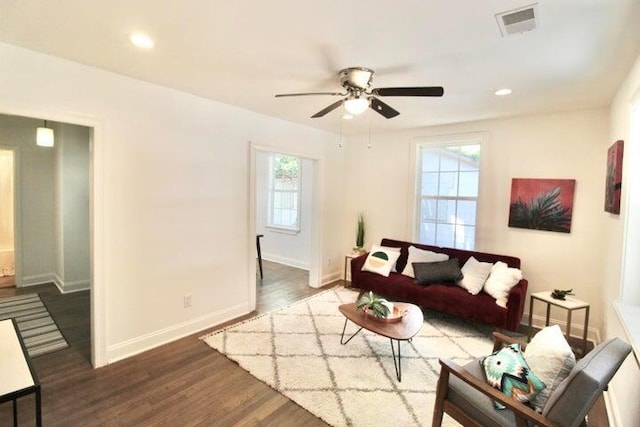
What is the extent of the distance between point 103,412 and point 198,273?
1.40m

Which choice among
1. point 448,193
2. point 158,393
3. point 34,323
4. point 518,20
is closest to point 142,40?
point 518,20

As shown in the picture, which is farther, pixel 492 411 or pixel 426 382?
pixel 426 382

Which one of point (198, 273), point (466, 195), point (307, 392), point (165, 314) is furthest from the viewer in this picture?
point (466, 195)

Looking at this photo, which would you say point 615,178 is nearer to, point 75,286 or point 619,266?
point 619,266

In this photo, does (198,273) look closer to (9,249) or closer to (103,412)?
(103,412)

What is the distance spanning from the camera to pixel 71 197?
14.2 feet

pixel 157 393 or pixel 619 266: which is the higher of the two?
pixel 619 266

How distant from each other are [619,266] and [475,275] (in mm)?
1332

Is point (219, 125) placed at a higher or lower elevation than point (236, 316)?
higher

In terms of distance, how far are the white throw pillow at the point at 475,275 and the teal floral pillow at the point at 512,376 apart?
164 centimetres

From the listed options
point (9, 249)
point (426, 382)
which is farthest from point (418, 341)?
point (9, 249)

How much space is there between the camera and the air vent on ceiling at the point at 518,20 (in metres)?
1.56

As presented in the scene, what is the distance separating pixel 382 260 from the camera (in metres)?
4.09

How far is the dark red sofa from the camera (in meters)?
3.04
